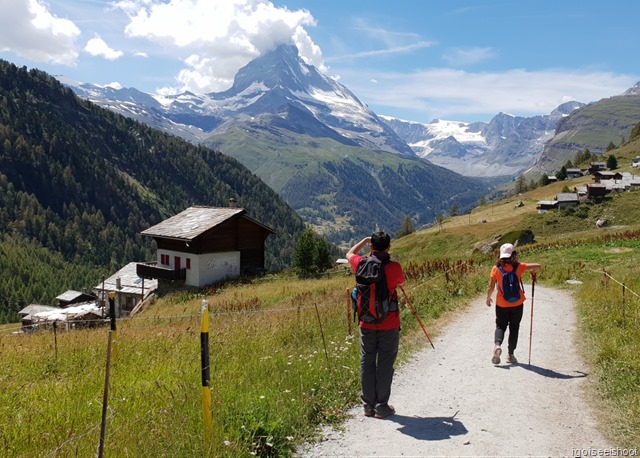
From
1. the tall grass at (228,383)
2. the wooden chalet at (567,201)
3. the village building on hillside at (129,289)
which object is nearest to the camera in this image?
the tall grass at (228,383)

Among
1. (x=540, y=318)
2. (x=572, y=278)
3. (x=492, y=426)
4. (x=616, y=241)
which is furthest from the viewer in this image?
(x=616, y=241)

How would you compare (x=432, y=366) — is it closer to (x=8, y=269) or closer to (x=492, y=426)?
(x=492, y=426)

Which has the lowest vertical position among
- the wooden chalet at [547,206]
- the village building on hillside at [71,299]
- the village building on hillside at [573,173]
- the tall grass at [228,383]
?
the village building on hillside at [71,299]

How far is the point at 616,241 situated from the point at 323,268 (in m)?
26.4

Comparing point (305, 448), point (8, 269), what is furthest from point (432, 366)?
point (8, 269)

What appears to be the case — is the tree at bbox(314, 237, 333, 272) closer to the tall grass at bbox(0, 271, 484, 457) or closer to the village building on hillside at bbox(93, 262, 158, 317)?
the village building on hillside at bbox(93, 262, 158, 317)

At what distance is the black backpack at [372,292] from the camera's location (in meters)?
7.23

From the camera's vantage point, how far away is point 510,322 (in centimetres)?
1062

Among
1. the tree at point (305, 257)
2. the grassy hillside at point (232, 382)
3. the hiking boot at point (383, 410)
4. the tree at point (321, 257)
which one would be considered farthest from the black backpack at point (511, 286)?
the tree at point (321, 257)

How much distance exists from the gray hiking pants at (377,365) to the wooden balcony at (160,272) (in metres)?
45.0

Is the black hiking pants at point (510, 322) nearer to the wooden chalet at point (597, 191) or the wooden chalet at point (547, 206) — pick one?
the wooden chalet at point (597, 191)

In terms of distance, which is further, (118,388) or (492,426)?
(118,388)

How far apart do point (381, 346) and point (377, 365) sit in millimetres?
414

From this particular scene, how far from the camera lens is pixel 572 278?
22.6 meters
